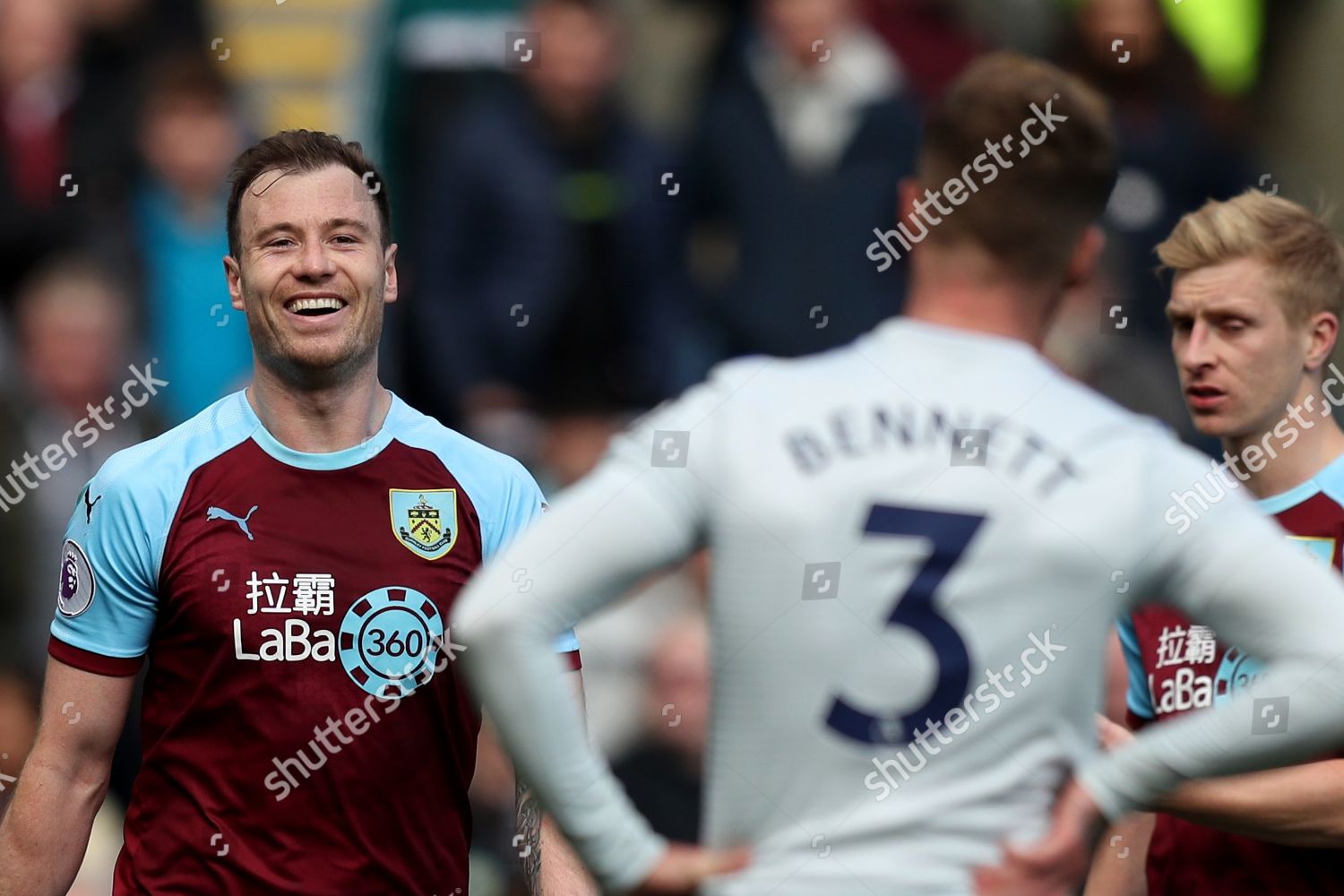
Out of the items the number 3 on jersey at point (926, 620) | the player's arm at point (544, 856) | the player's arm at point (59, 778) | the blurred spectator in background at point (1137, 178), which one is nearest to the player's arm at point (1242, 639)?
the number 3 on jersey at point (926, 620)

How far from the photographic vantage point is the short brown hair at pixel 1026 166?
3203mm

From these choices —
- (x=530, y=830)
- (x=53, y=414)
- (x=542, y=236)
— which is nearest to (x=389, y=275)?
(x=530, y=830)

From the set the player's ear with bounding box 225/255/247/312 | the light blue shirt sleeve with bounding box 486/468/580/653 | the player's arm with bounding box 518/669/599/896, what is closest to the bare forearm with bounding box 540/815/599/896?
the player's arm with bounding box 518/669/599/896

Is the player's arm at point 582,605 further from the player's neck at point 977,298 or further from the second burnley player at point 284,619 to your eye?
the second burnley player at point 284,619

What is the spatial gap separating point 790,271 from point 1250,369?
335 centimetres

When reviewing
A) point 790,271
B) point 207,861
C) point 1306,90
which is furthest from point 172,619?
point 1306,90

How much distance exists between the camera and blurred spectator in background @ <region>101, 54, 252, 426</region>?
812cm

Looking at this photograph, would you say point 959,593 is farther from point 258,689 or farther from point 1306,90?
point 1306,90

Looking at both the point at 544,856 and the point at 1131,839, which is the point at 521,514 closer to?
the point at 544,856

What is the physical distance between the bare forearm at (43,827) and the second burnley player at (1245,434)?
2352mm

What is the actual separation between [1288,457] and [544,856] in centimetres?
190

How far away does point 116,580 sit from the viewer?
13.8ft

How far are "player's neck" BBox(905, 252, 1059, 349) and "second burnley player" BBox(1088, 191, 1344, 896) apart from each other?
1.42 meters

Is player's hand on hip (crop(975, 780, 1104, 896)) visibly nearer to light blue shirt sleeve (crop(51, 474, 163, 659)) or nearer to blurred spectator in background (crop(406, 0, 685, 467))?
light blue shirt sleeve (crop(51, 474, 163, 659))
